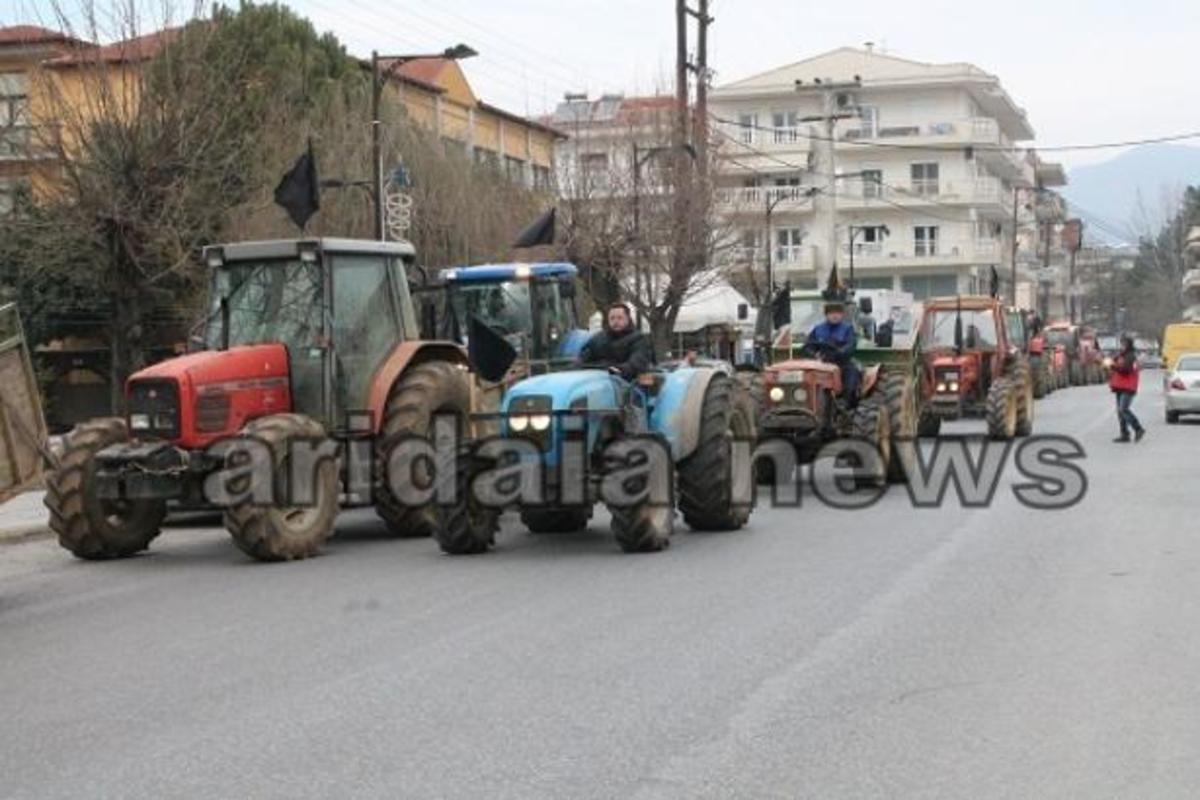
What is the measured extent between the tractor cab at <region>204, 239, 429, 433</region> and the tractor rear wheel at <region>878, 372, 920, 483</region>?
6992 mm

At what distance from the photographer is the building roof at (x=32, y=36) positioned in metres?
23.7

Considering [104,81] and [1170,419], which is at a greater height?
[104,81]

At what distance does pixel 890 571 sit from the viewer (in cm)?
1139

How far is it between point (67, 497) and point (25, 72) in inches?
582

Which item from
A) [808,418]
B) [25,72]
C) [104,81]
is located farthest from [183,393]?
[25,72]

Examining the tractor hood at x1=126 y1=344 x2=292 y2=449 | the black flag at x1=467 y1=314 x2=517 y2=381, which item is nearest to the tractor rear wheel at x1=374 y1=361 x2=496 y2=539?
the black flag at x1=467 y1=314 x2=517 y2=381

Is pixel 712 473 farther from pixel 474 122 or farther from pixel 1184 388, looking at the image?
pixel 474 122

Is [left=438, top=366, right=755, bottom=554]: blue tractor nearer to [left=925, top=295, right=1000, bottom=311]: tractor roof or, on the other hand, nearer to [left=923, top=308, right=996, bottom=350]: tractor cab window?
[left=923, top=308, right=996, bottom=350]: tractor cab window

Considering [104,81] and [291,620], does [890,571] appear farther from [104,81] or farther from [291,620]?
[104,81]

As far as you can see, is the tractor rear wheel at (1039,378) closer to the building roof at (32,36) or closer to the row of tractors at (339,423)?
the building roof at (32,36)

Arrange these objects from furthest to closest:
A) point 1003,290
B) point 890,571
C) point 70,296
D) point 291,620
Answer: point 1003,290, point 70,296, point 890,571, point 291,620

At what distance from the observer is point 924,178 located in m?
81.6

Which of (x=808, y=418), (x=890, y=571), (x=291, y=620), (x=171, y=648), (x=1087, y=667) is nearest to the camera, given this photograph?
(x=1087, y=667)

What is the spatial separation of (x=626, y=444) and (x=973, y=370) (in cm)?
1557
